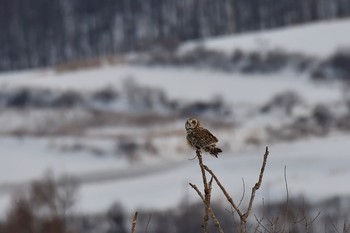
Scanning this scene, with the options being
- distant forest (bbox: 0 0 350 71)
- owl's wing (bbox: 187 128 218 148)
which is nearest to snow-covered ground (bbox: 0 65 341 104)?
distant forest (bbox: 0 0 350 71)

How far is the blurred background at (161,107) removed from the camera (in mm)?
30172

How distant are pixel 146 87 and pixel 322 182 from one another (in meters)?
26.1

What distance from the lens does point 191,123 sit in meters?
2.98

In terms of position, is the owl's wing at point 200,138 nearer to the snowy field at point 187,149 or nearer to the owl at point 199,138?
the owl at point 199,138

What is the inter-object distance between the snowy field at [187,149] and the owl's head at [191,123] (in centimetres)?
1916

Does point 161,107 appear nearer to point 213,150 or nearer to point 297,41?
point 297,41

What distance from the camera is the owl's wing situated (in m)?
2.97

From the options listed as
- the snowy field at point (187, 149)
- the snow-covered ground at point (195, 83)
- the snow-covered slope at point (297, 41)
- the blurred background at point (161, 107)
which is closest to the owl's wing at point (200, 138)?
the blurred background at point (161, 107)

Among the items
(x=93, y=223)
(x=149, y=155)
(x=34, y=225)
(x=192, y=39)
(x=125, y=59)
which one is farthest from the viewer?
(x=192, y=39)

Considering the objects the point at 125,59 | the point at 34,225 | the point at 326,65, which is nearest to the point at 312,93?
the point at 326,65

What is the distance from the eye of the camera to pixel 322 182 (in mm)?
31000

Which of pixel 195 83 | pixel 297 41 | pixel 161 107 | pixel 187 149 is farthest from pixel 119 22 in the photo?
pixel 187 149

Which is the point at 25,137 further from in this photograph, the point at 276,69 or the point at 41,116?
the point at 276,69

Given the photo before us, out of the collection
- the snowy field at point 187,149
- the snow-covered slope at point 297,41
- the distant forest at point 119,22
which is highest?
the distant forest at point 119,22
